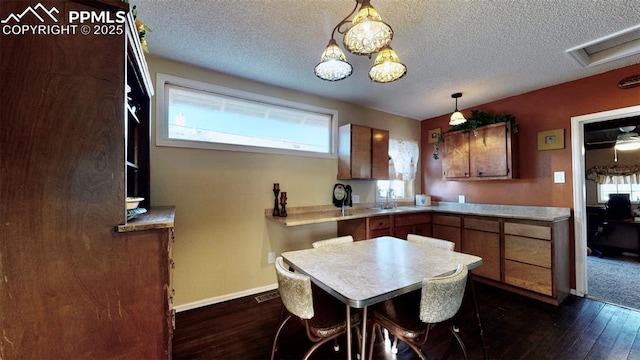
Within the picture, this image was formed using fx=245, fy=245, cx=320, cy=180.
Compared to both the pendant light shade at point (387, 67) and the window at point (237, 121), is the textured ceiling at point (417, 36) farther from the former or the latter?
the pendant light shade at point (387, 67)

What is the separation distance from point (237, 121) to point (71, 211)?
1.99m

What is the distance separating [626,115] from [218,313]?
4.54m

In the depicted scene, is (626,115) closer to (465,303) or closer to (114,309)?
(465,303)

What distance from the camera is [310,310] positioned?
4.07ft

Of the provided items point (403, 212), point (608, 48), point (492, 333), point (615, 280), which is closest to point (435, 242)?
point (492, 333)

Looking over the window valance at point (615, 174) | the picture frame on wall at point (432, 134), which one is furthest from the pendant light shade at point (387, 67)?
the window valance at point (615, 174)

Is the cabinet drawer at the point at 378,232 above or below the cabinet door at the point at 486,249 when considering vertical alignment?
above

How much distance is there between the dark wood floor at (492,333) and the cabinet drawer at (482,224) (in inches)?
31.4

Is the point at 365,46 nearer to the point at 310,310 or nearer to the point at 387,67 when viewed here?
the point at 387,67

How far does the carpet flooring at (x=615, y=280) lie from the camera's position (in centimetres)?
264

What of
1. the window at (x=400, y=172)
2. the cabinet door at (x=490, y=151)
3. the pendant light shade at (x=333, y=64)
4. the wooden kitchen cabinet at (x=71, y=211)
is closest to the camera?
the wooden kitchen cabinet at (x=71, y=211)

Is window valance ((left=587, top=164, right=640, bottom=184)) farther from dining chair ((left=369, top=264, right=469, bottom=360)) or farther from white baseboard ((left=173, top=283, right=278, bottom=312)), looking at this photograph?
white baseboard ((left=173, top=283, right=278, bottom=312))

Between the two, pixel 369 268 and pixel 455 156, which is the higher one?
pixel 455 156

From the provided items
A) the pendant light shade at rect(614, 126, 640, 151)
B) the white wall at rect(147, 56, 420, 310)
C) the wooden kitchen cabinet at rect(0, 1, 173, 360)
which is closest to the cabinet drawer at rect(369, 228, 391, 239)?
the white wall at rect(147, 56, 420, 310)
